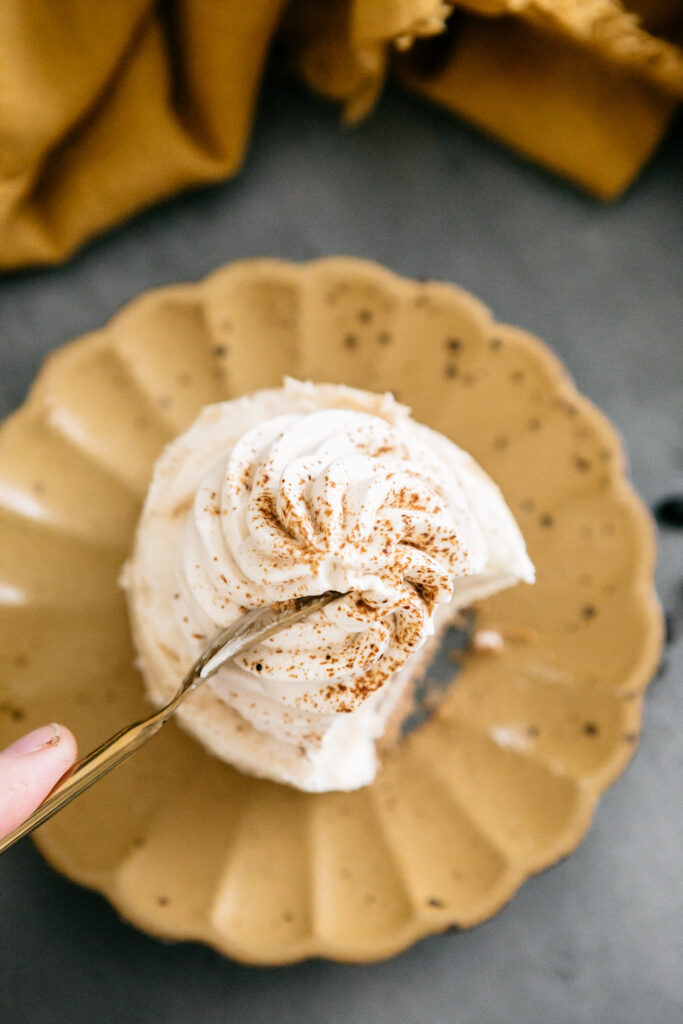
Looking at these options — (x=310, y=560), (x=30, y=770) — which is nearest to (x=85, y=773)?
(x=30, y=770)

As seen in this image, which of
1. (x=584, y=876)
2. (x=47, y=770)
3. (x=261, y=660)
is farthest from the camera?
(x=584, y=876)

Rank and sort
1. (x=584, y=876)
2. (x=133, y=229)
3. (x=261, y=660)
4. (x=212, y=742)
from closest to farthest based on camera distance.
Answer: (x=261, y=660), (x=212, y=742), (x=584, y=876), (x=133, y=229)

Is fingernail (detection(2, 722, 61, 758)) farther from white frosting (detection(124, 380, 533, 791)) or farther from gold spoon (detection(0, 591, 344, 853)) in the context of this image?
white frosting (detection(124, 380, 533, 791))

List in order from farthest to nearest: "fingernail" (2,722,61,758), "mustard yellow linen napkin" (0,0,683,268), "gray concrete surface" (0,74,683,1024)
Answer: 1. "gray concrete surface" (0,74,683,1024)
2. "mustard yellow linen napkin" (0,0,683,268)
3. "fingernail" (2,722,61,758)

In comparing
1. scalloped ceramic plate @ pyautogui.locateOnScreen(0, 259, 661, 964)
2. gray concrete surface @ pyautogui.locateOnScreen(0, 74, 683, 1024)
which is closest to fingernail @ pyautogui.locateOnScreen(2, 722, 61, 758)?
scalloped ceramic plate @ pyautogui.locateOnScreen(0, 259, 661, 964)

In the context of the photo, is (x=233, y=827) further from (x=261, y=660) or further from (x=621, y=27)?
(x=621, y=27)

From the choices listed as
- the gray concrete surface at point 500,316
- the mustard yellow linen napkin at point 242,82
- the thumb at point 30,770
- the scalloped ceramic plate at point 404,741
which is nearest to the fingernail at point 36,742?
the thumb at point 30,770

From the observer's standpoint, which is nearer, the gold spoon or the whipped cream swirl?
the gold spoon

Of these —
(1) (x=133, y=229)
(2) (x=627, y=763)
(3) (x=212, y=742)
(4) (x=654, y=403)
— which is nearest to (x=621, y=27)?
(4) (x=654, y=403)
